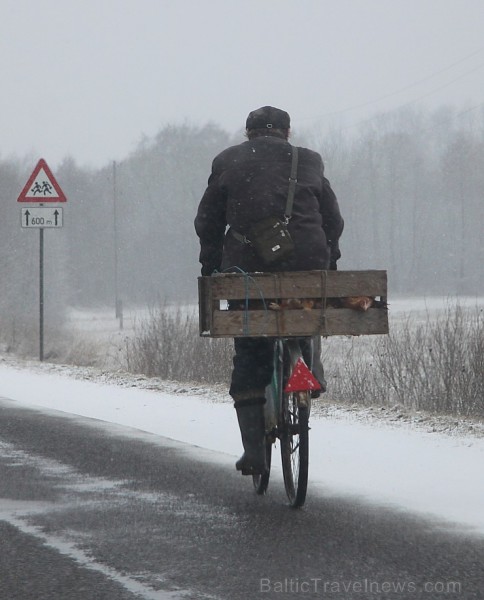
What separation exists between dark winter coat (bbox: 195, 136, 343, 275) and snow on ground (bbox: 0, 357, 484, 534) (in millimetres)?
1400

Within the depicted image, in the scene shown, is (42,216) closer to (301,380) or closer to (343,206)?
(301,380)

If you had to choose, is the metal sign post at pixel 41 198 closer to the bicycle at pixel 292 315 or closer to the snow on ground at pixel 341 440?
the snow on ground at pixel 341 440

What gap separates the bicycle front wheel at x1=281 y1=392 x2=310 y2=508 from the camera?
253 inches

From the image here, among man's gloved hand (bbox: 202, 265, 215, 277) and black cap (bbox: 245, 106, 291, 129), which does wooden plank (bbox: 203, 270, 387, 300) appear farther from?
black cap (bbox: 245, 106, 291, 129)

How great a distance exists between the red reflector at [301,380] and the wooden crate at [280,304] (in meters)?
0.18

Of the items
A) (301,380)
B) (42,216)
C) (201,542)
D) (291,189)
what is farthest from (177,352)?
(201,542)

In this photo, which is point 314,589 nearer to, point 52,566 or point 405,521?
point 52,566

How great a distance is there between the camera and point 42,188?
19.1 metres

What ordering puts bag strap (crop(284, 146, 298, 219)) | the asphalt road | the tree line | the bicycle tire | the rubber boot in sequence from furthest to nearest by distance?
the tree line → the bicycle tire → the rubber boot → bag strap (crop(284, 146, 298, 219)) → the asphalt road

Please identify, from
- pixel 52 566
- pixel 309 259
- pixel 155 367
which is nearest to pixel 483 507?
pixel 309 259

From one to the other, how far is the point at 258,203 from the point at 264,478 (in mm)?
1535

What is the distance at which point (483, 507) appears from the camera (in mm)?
6609

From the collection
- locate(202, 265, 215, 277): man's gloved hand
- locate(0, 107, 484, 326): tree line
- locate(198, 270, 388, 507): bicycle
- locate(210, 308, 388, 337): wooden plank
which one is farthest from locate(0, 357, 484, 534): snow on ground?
locate(0, 107, 484, 326): tree line

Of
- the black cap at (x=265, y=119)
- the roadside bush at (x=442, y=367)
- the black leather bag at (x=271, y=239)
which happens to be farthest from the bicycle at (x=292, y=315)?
the roadside bush at (x=442, y=367)
